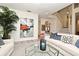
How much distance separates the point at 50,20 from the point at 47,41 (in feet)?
2.30

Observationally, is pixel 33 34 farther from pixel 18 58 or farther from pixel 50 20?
pixel 18 58

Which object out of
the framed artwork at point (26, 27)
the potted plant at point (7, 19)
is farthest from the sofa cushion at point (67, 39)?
the potted plant at point (7, 19)

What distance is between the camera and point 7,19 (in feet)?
9.93

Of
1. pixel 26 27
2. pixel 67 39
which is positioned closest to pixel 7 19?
pixel 26 27

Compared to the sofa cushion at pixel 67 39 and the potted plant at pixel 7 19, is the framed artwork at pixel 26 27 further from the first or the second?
the sofa cushion at pixel 67 39

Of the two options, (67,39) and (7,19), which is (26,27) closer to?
(7,19)

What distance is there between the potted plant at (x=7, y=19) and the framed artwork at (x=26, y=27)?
0.20m

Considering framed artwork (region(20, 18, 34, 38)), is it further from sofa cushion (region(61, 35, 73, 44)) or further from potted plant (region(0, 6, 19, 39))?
sofa cushion (region(61, 35, 73, 44))

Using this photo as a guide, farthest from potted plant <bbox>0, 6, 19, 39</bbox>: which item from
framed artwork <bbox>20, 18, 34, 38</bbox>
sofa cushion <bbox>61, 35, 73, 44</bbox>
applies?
sofa cushion <bbox>61, 35, 73, 44</bbox>

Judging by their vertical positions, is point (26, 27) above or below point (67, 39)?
above

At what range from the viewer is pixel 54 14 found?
2850mm

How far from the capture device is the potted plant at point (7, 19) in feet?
9.41

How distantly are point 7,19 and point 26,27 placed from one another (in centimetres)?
60

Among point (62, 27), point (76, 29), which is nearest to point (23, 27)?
point (62, 27)
